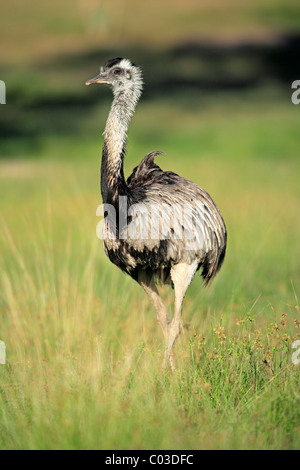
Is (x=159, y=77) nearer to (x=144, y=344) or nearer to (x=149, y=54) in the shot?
(x=149, y=54)

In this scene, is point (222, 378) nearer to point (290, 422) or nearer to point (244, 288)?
point (290, 422)

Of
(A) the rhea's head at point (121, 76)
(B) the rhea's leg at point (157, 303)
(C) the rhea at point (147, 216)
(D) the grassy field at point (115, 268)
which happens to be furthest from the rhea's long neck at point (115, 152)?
(D) the grassy field at point (115, 268)

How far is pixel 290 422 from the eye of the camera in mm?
4746

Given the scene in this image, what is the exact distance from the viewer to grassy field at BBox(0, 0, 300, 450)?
15.7 feet

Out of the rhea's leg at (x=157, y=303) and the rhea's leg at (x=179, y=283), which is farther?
the rhea's leg at (x=157, y=303)

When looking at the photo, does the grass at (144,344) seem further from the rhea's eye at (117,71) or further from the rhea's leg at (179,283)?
the rhea's eye at (117,71)

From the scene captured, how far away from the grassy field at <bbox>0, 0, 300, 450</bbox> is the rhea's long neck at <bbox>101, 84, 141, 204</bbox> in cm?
108

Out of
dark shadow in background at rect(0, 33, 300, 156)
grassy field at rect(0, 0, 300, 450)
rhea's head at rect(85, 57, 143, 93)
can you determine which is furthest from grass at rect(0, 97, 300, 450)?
dark shadow in background at rect(0, 33, 300, 156)

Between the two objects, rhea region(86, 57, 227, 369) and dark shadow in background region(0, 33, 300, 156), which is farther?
dark shadow in background region(0, 33, 300, 156)

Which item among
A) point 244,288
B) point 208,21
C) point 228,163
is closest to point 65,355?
point 244,288

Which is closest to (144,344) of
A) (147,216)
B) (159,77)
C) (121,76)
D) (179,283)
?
(179,283)

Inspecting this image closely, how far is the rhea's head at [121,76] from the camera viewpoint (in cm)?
619

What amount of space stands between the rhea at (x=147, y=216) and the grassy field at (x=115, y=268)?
1.64ft

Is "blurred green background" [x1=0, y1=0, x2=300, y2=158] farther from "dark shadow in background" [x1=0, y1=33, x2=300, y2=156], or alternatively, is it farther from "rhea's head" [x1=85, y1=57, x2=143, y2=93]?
"rhea's head" [x1=85, y1=57, x2=143, y2=93]
